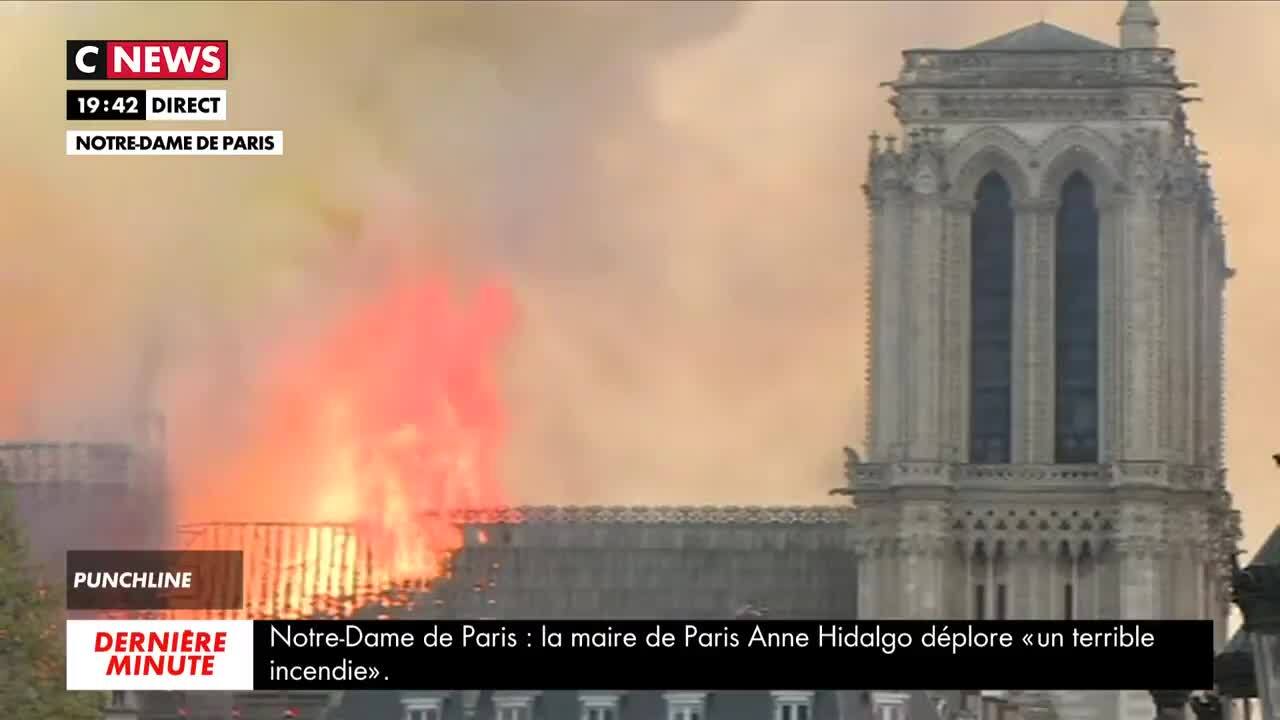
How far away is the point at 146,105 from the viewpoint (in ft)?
330

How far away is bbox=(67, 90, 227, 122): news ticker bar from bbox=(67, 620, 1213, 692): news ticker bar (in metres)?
11.7

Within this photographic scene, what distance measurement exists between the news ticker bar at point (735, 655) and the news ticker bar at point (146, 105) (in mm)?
11679

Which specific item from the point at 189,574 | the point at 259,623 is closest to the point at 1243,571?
the point at 259,623

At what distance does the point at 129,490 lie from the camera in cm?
13938

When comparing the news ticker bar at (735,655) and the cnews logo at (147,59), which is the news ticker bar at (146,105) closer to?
the cnews logo at (147,59)

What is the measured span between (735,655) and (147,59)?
19333 millimetres

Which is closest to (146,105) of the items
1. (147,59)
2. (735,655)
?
Answer: (147,59)

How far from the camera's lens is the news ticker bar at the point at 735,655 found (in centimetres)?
8812

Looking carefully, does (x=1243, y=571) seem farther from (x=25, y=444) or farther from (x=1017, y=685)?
(x=25, y=444)

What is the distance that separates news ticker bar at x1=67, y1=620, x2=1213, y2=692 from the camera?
88125 mm
